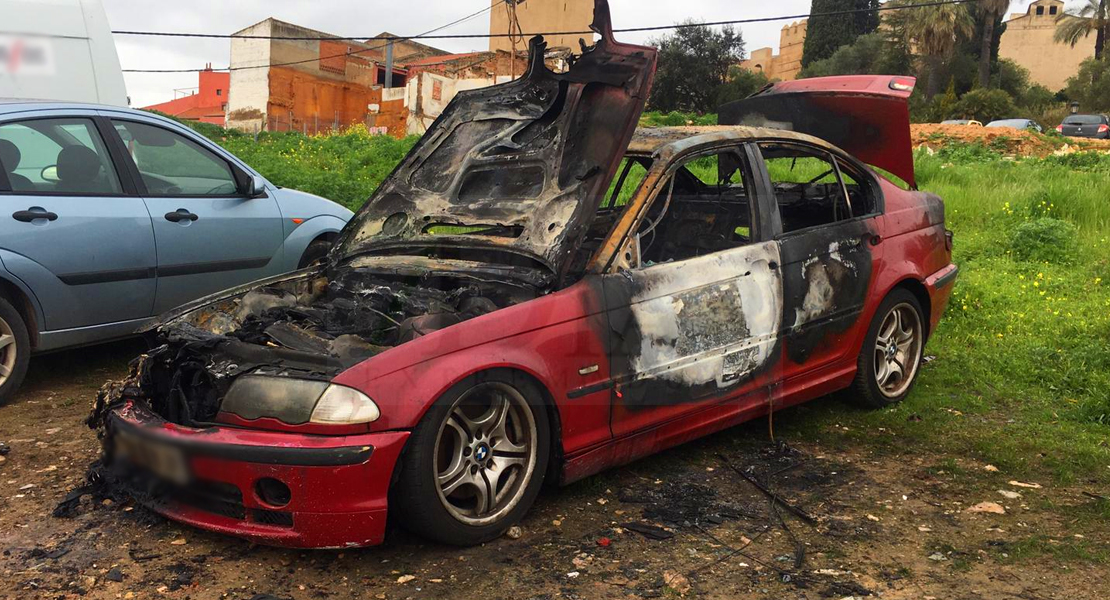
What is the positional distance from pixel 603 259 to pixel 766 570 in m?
1.39

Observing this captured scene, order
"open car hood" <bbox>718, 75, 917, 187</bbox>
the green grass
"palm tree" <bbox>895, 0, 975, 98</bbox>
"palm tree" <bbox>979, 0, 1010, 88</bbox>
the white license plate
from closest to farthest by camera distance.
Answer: the white license plate
the green grass
"open car hood" <bbox>718, 75, 917, 187</bbox>
"palm tree" <bbox>895, 0, 975, 98</bbox>
"palm tree" <bbox>979, 0, 1010, 88</bbox>

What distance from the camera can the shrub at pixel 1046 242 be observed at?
8.91 m

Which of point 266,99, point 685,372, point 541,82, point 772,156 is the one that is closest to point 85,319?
point 541,82

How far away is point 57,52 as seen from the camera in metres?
8.17

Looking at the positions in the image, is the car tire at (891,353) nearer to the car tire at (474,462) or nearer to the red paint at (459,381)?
the red paint at (459,381)

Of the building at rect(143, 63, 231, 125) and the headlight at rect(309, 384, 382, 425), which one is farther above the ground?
the building at rect(143, 63, 231, 125)

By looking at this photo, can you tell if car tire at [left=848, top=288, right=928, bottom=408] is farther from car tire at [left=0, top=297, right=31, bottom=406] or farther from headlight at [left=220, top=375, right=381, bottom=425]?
car tire at [left=0, top=297, right=31, bottom=406]

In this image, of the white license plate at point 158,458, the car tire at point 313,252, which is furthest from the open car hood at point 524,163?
the white license plate at point 158,458

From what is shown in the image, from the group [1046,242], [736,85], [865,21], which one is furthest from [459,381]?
[865,21]

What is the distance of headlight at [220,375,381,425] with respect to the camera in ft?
10.2

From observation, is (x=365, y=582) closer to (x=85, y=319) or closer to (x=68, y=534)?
(x=68, y=534)

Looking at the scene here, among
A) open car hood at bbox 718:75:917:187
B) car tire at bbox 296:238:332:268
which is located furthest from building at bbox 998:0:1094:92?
car tire at bbox 296:238:332:268

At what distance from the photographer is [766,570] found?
3305 millimetres

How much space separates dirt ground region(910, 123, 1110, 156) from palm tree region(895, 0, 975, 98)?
19.5m
